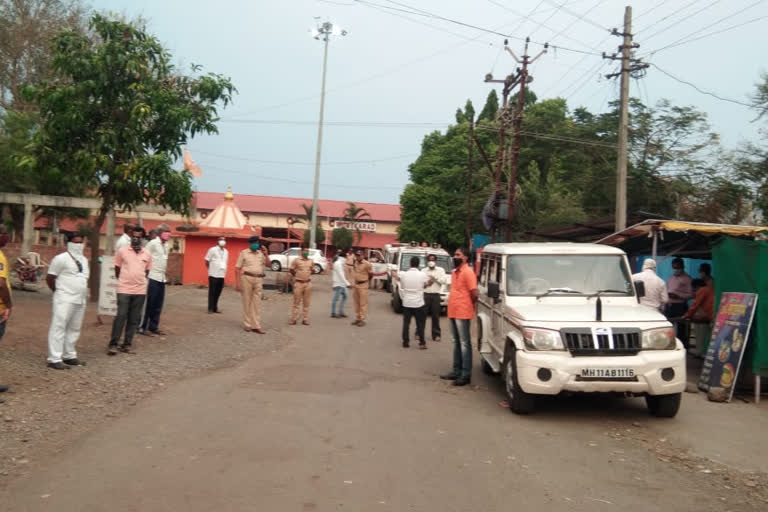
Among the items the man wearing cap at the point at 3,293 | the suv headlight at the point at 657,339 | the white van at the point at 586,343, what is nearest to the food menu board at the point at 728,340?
the white van at the point at 586,343

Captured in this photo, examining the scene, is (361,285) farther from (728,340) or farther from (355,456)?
(355,456)

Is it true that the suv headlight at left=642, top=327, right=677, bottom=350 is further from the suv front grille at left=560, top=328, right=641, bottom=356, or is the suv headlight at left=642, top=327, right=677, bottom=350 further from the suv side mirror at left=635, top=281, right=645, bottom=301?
the suv side mirror at left=635, top=281, right=645, bottom=301

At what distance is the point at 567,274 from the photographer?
8.86m

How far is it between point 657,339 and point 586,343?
2.75 feet

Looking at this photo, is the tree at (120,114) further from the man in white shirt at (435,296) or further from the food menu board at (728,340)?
the food menu board at (728,340)

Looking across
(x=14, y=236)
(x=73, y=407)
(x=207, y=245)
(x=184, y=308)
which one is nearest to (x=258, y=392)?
(x=73, y=407)

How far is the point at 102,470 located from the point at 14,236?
103 ft

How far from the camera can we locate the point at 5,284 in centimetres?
725

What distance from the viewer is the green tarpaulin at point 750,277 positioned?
8875mm

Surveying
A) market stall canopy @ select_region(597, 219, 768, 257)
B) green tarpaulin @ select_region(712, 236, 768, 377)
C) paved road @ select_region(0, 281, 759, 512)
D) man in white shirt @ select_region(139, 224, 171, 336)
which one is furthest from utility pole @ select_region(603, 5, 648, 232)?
man in white shirt @ select_region(139, 224, 171, 336)

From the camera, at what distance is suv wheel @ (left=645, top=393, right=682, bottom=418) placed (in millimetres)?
7520

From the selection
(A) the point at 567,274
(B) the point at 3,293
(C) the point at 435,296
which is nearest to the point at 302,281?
(C) the point at 435,296

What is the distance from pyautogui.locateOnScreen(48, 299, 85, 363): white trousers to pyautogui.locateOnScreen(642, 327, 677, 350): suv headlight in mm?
7049

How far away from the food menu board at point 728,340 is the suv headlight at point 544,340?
10.7 feet
